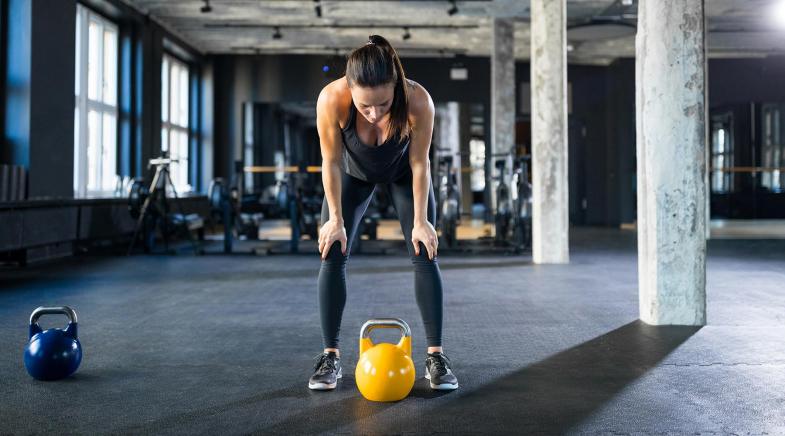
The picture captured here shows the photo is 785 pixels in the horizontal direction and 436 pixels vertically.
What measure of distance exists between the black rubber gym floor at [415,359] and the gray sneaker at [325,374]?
0.11 ft

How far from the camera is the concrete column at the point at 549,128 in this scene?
6504 millimetres

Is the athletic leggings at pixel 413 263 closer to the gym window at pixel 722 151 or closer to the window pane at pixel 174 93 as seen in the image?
the window pane at pixel 174 93

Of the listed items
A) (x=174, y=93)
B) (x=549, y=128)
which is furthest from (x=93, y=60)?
(x=549, y=128)

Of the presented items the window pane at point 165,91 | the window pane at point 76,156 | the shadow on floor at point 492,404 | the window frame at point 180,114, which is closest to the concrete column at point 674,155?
the shadow on floor at point 492,404

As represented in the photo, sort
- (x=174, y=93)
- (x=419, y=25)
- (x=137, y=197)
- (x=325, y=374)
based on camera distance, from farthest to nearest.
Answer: (x=174, y=93)
(x=419, y=25)
(x=137, y=197)
(x=325, y=374)

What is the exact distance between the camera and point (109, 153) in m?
10.2

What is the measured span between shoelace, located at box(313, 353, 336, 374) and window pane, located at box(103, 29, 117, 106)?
335 inches

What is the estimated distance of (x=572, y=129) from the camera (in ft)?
48.4

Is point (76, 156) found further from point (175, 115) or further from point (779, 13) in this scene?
point (779, 13)

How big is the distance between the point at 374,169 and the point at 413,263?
0.34 metres

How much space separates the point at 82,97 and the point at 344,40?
205 inches

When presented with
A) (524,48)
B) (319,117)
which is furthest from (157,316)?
(524,48)

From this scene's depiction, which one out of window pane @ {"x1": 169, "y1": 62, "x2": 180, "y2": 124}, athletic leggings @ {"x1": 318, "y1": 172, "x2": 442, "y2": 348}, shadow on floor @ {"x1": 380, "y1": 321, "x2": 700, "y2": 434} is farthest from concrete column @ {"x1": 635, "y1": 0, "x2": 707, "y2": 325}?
window pane @ {"x1": 169, "y1": 62, "x2": 180, "y2": 124}

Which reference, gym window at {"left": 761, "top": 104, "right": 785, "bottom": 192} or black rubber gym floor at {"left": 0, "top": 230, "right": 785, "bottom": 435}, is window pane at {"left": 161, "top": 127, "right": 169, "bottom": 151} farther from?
gym window at {"left": 761, "top": 104, "right": 785, "bottom": 192}
